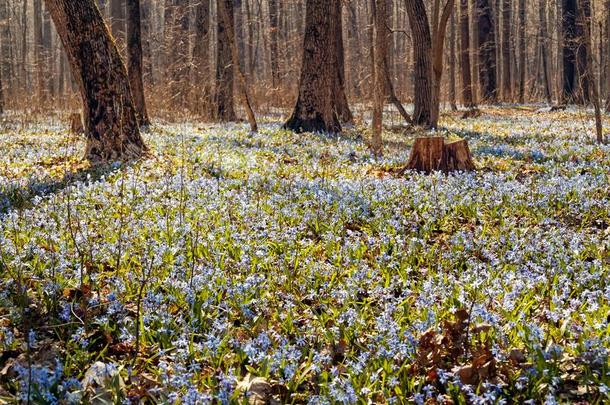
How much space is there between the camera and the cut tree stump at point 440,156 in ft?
30.4

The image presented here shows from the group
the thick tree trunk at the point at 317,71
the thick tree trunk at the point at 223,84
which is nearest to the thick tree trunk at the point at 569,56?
the thick tree trunk at the point at 223,84

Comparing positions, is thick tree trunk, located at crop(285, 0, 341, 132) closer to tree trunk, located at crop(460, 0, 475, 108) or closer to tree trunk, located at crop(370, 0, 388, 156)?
tree trunk, located at crop(370, 0, 388, 156)

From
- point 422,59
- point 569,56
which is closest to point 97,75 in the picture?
point 422,59

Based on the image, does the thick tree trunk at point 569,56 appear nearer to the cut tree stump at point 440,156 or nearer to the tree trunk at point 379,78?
the tree trunk at point 379,78

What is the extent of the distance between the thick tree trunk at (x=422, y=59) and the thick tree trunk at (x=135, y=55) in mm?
7646

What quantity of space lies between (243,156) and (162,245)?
540 cm

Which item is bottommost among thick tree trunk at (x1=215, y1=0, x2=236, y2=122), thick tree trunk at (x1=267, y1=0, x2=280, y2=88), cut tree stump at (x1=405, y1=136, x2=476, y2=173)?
cut tree stump at (x1=405, y1=136, x2=476, y2=173)

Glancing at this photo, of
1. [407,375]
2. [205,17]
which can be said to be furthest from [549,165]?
[205,17]

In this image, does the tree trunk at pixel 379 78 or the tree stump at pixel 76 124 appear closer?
the tree trunk at pixel 379 78

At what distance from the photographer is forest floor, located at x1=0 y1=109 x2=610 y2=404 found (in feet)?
11.1

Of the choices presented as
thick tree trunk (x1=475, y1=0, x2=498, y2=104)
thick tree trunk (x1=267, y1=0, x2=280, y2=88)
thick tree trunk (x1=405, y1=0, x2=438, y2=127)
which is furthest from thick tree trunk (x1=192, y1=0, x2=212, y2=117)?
thick tree trunk (x1=475, y1=0, x2=498, y2=104)

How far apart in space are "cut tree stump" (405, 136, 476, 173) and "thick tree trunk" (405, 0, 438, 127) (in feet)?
23.8

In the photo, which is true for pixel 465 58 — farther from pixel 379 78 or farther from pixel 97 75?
pixel 97 75

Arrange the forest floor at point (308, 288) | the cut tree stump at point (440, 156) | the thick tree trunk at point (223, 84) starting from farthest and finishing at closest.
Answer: the thick tree trunk at point (223, 84), the cut tree stump at point (440, 156), the forest floor at point (308, 288)
